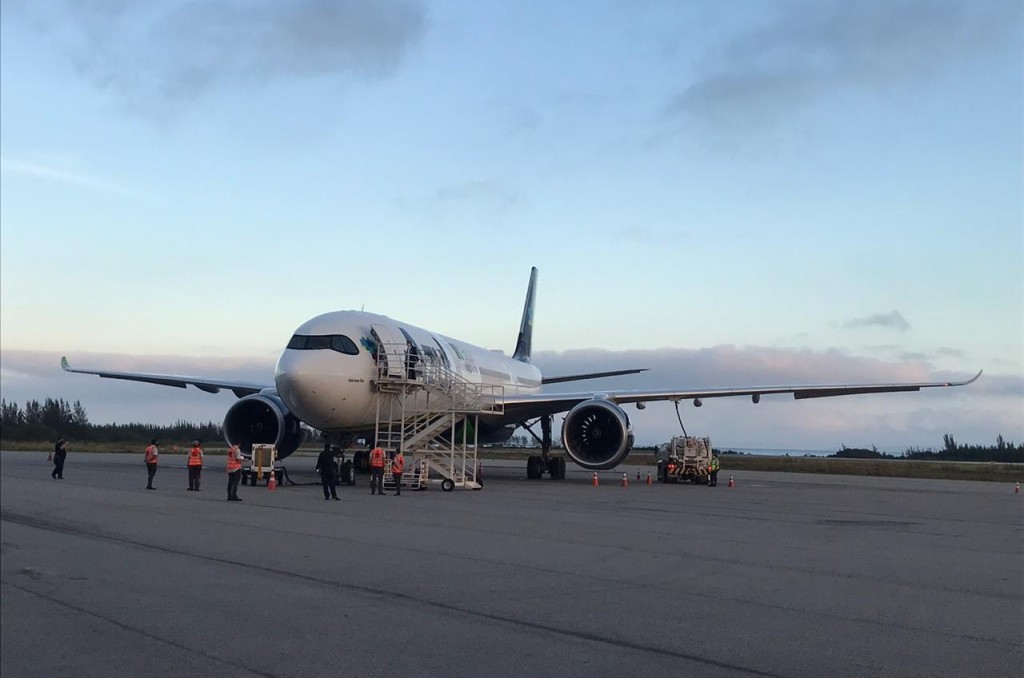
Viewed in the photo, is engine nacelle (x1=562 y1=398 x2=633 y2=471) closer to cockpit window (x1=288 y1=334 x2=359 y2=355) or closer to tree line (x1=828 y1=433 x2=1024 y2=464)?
cockpit window (x1=288 y1=334 x2=359 y2=355)

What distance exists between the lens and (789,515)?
16.7 m

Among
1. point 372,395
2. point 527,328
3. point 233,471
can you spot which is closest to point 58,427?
point 233,471

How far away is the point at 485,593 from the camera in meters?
8.17

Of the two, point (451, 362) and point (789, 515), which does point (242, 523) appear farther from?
point (451, 362)

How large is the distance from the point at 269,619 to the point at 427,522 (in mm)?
7083

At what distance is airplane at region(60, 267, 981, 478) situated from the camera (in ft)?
70.9

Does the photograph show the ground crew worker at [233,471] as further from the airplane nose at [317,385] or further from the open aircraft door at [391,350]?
the open aircraft door at [391,350]

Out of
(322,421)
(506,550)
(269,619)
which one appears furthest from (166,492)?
(269,619)

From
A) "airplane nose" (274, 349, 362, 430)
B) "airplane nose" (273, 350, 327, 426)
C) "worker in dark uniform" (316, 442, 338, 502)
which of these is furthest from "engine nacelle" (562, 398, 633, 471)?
"worker in dark uniform" (316, 442, 338, 502)

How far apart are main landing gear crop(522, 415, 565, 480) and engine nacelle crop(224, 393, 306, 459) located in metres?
7.58

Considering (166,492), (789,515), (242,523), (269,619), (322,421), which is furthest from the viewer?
(322,421)

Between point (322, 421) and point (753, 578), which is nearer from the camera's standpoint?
point (753, 578)

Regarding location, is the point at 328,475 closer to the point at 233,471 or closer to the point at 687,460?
the point at 233,471

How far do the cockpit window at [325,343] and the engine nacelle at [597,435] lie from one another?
6372 mm
